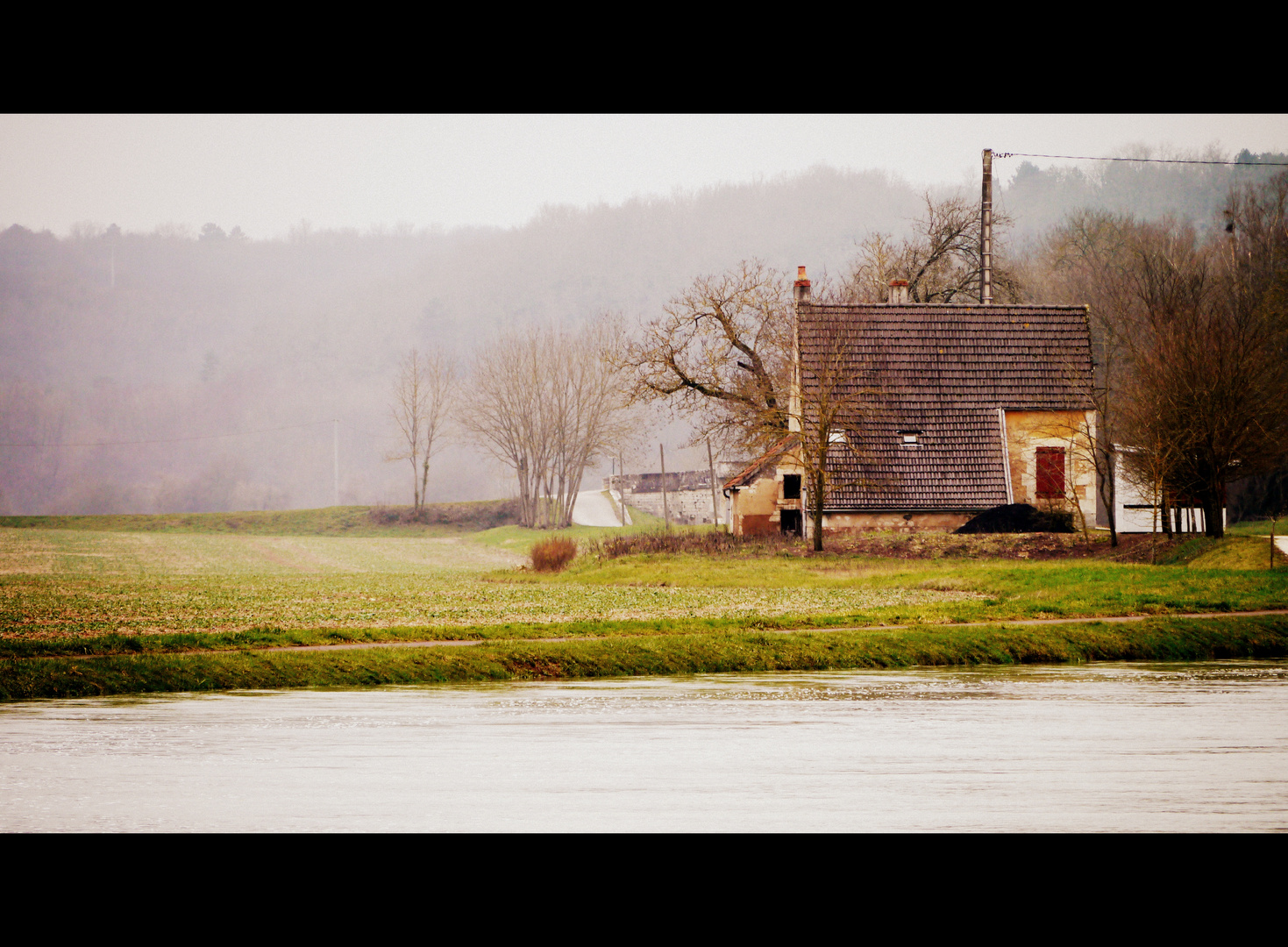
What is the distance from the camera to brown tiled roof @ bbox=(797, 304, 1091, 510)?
31828mm

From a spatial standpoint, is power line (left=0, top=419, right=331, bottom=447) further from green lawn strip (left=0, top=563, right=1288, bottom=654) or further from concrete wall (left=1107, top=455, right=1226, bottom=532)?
concrete wall (left=1107, top=455, right=1226, bottom=532)

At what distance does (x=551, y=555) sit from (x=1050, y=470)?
14779 mm

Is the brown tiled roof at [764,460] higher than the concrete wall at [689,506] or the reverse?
higher

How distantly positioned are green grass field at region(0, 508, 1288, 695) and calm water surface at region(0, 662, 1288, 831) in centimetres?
221

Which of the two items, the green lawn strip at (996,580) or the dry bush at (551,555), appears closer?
the green lawn strip at (996,580)

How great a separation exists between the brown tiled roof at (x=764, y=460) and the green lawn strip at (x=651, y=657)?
18828 mm

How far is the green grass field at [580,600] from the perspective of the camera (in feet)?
44.7

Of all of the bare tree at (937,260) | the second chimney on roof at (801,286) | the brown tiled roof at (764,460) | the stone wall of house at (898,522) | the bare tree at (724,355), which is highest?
the bare tree at (937,260)

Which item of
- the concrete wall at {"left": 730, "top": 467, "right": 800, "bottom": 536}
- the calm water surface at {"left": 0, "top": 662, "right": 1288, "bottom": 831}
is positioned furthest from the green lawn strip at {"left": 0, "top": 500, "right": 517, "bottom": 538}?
the calm water surface at {"left": 0, "top": 662, "right": 1288, "bottom": 831}

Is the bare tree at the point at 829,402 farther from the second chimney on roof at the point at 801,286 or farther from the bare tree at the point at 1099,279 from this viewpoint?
the bare tree at the point at 1099,279

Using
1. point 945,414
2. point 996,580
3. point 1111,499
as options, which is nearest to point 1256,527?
point 945,414

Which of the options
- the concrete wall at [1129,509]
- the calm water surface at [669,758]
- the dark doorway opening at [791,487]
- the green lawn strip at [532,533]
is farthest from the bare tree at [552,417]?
the calm water surface at [669,758]
